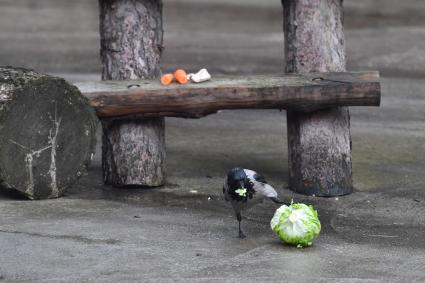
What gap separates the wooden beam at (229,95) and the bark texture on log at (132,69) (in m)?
0.33

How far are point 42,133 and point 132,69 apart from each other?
103cm

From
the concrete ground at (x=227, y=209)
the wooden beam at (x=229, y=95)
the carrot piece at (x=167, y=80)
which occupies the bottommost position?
the concrete ground at (x=227, y=209)

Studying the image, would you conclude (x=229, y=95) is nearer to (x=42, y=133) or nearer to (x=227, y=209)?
(x=227, y=209)

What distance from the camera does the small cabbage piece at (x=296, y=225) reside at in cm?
677

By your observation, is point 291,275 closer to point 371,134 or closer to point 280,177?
point 280,177

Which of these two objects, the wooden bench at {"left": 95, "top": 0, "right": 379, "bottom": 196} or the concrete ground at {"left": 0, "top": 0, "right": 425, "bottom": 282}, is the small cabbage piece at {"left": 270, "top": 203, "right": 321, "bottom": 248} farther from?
the wooden bench at {"left": 95, "top": 0, "right": 379, "bottom": 196}

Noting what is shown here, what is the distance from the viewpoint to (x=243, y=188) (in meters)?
6.80

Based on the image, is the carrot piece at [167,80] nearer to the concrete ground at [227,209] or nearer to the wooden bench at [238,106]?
the wooden bench at [238,106]

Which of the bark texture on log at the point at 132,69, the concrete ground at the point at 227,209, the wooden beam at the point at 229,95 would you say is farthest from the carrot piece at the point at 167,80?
the concrete ground at the point at 227,209

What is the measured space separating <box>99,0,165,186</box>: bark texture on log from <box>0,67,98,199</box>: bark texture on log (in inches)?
17.8

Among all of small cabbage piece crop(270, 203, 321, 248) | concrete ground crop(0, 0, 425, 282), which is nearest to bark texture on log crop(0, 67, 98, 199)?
concrete ground crop(0, 0, 425, 282)

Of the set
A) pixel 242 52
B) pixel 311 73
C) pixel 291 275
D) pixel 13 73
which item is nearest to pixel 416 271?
pixel 291 275

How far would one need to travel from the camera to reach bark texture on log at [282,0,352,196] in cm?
843

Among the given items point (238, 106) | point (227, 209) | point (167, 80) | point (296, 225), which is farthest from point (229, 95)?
point (296, 225)
